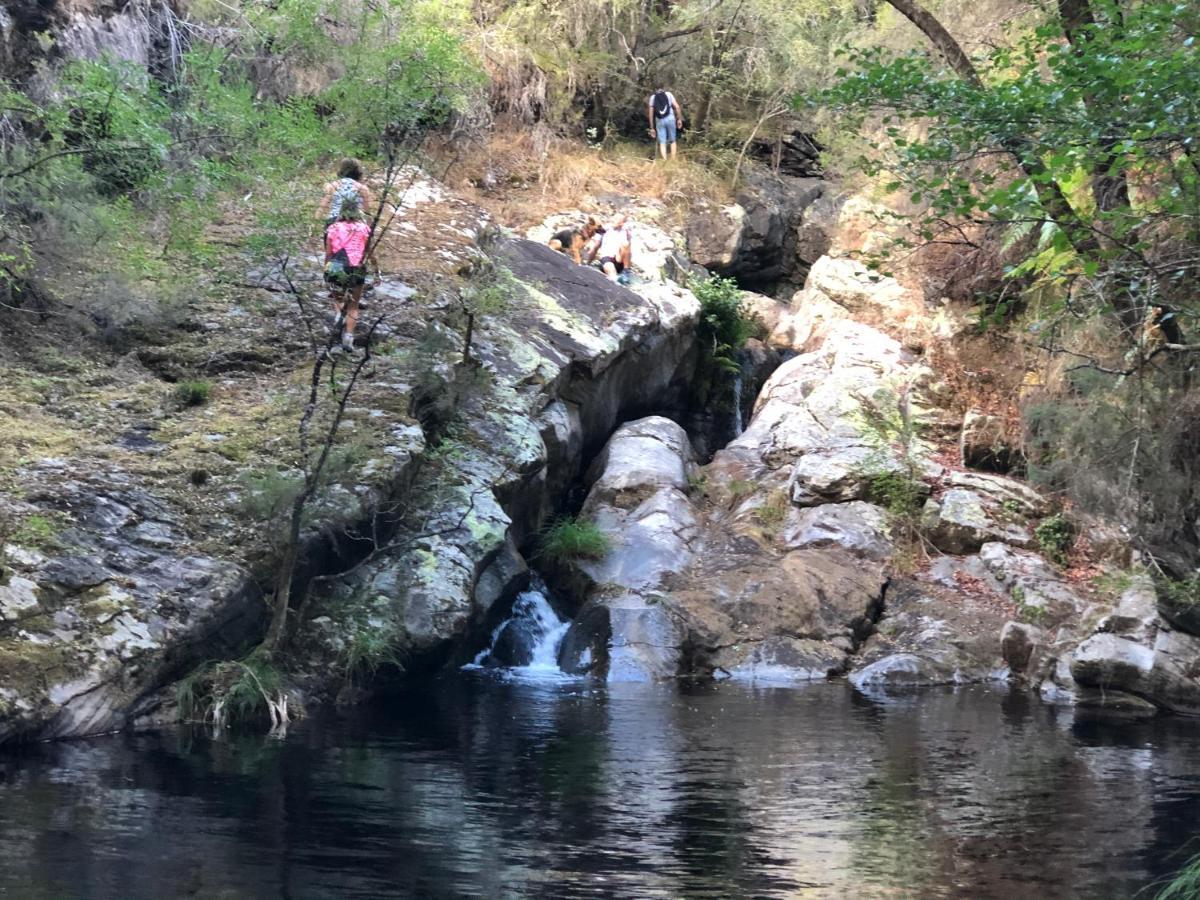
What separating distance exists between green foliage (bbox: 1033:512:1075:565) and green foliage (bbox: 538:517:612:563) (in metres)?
6.19

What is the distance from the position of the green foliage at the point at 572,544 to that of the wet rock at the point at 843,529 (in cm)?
281

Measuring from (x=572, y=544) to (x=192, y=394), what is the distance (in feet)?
17.6

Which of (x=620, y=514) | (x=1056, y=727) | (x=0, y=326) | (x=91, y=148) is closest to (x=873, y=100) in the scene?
(x=1056, y=727)

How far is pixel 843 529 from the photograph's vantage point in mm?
18000

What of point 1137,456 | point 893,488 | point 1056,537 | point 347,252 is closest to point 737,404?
point 893,488

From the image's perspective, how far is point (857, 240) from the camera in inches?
1016

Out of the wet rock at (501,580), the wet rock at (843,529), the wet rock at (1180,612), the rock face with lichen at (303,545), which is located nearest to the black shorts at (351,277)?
the rock face with lichen at (303,545)

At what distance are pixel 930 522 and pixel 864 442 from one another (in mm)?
1949

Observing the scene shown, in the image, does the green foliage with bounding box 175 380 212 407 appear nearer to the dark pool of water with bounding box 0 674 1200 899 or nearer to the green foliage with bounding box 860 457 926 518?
the dark pool of water with bounding box 0 674 1200 899

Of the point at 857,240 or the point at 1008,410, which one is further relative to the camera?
the point at 857,240

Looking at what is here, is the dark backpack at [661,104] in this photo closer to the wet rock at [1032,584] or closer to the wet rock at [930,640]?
the wet rock at [1032,584]

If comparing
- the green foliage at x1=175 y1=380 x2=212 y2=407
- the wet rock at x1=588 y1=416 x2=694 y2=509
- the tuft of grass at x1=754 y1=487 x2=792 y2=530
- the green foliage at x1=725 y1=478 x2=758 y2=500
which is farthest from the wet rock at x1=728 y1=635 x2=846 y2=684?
the green foliage at x1=175 y1=380 x2=212 y2=407

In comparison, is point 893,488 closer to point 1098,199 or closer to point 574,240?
point 1098,199

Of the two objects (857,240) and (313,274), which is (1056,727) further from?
(857,240)
